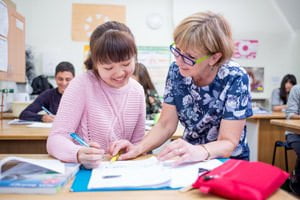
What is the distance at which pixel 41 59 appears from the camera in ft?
14.7

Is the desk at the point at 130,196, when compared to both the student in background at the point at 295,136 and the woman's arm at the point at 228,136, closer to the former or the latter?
the woman's arm at the point at 228,136

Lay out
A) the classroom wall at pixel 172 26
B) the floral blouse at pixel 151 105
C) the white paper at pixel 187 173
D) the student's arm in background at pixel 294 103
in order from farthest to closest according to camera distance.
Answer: the classroom wall at pixel 172 26 < the student's arm in background at pixel 294 103 < the floral blouse at pixel 151 105 < the white paper at pixel 187 173

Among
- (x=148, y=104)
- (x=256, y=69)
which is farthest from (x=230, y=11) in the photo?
(x=148, y=104)

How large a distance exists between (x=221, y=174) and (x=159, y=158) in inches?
11.1

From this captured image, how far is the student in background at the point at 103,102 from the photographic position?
1.02 meters

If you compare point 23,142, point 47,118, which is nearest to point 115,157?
point 23,142

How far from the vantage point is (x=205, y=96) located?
3.78 feet

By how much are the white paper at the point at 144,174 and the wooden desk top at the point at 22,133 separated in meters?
1.15

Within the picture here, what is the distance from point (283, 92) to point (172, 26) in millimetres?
2028

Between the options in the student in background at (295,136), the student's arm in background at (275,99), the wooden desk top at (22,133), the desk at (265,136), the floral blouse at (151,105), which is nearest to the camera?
the wooden desk top at (22,133)

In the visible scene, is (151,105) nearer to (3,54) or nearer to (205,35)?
(3,54)

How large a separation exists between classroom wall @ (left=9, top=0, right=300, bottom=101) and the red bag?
3.86m

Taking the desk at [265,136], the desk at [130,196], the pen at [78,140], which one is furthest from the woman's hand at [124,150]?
the desk at [265,136]

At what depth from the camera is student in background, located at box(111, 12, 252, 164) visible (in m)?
1.03
